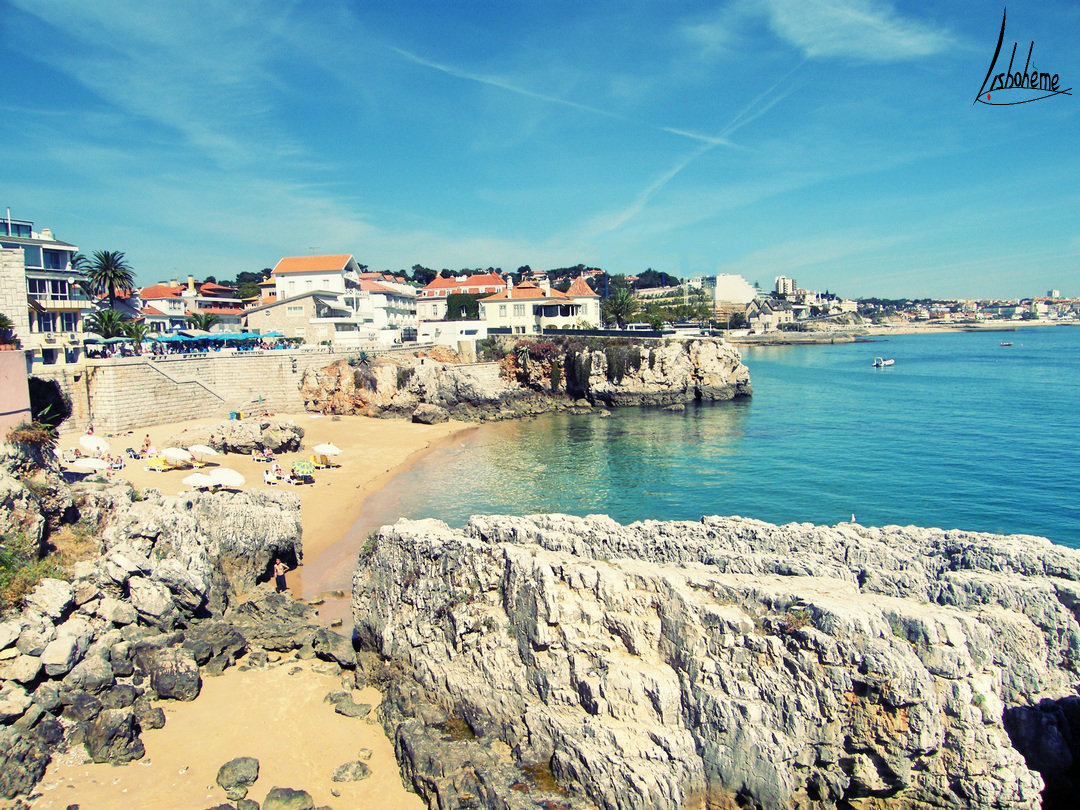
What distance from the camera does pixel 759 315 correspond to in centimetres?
17100

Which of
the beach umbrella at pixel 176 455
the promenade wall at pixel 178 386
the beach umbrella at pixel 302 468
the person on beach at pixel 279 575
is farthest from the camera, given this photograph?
the promenade wall at pixel 178 386

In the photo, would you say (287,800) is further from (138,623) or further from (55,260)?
(55,260)

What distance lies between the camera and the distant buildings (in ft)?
112

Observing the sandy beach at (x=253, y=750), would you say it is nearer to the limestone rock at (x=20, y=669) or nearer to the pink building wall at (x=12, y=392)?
the limestone rock at (x=20, y=669)

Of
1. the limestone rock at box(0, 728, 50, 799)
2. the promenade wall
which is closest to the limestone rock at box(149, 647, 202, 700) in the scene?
the limestone rock at box(0, 728, 50, 799)

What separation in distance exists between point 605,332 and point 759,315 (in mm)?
123196

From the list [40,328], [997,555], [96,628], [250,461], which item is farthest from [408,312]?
[997,555]

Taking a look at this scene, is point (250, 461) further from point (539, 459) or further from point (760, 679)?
point (760, 679)

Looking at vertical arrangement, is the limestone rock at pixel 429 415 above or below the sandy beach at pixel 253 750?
above

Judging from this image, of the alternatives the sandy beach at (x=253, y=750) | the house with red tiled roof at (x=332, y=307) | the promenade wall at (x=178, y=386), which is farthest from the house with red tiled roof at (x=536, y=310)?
the sandy beach at (x=253, y=750)

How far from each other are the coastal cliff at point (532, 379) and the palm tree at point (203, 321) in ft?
83.4

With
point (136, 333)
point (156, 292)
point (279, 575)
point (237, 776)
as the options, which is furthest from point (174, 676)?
point (156, 292)

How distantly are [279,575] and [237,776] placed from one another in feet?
30.3

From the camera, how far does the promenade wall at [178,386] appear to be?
35.7m
